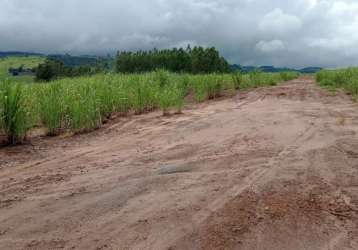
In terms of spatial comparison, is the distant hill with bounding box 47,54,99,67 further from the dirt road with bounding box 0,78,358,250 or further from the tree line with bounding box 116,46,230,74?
the dirt road with bounding box 0,78,358,250

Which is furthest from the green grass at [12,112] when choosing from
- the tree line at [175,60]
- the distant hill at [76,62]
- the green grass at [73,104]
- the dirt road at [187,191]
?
the tree line at [175,60]

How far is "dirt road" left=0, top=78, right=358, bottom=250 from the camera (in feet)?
9.93

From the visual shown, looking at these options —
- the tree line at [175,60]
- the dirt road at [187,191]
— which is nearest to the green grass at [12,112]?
the dirt road at [187,191]

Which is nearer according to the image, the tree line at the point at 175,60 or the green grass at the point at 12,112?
the green grass at the point at 12,112

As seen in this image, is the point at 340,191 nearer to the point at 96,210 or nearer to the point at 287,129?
the point at 96,210

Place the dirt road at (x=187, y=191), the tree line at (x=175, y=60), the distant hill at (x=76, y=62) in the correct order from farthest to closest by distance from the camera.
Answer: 1. the tree line at (x=175, y=60)
2. the distant hill at (x=76, y=62)
3. the dirt road at (x=187, y=191)

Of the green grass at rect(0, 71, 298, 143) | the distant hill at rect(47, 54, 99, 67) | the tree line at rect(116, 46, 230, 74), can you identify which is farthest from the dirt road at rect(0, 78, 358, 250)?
the tree line at rect(116, 46, 230, 74)

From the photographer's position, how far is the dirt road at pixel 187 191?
3.03m

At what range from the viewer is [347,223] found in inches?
128

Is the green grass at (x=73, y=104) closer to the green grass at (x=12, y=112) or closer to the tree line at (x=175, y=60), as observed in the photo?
the green grass at (x=12, y=112)

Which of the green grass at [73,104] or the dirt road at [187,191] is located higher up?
A: the green grass at [73,104]

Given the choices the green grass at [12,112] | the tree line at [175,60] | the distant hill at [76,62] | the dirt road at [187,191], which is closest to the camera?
the dirt road at [187,191]

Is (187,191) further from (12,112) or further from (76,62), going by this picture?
(76,62)

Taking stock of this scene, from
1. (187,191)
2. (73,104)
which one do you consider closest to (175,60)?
(73,104)
